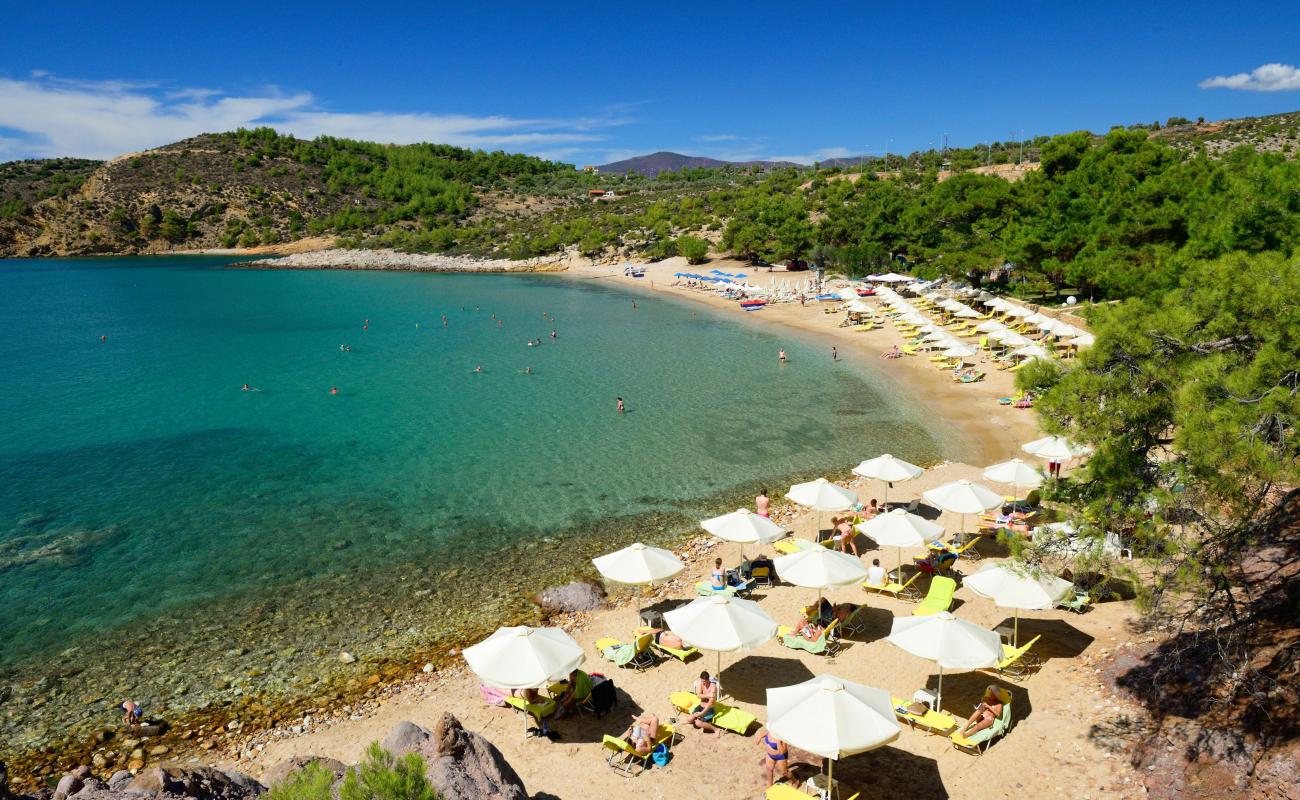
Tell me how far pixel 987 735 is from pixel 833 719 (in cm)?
253

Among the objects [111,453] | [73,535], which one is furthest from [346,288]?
[73,535]

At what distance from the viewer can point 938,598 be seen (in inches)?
490

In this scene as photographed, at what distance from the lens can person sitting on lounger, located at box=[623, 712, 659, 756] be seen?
30.7 feet

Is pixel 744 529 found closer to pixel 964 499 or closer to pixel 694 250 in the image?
pixel 964 499

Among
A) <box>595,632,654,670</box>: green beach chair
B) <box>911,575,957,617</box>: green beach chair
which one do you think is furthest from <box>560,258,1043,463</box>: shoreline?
<box>595,632,654,670</box>: green beach chair

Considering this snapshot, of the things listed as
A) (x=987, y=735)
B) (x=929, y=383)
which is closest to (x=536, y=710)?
(x=987, y=735)

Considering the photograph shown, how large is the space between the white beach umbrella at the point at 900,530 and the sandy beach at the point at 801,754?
1.25 meters

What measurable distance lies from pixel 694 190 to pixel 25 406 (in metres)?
103

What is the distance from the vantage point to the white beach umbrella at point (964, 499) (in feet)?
47.6

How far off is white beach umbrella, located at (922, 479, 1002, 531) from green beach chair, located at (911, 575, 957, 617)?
2133mm

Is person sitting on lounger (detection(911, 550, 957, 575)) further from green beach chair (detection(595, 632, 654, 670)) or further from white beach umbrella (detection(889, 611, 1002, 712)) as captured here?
green beach chair (detection(595, 632, 654, 670))

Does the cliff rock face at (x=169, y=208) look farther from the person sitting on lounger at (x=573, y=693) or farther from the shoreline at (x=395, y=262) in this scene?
the person sitting on lounger at (x=573, y=693)

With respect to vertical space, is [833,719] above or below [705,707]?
above

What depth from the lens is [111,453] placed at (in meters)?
24.8
